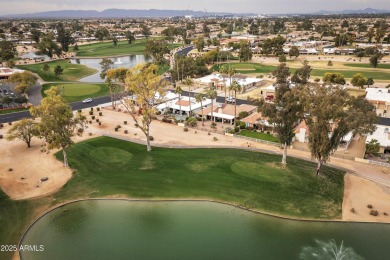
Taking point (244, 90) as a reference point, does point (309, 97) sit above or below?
above

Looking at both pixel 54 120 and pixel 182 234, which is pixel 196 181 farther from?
pixel 54 120

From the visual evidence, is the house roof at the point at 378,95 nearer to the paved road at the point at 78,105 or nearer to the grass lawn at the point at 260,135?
the paved road at the point at 78,105

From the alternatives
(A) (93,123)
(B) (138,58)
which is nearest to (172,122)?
(A) (93,123)

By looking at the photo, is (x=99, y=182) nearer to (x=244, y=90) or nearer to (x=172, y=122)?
(x=172, y=122)

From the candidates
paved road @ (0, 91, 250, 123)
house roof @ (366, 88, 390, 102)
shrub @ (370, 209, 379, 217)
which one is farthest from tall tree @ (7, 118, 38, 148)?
house roof @ (366, 88, 390, 102)

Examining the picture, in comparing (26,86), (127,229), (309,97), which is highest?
(309,97)

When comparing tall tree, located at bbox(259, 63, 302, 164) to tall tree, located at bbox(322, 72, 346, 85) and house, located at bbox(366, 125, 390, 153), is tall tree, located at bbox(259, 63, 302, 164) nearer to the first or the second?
house, located at bbox(366, 125, 390, 153)

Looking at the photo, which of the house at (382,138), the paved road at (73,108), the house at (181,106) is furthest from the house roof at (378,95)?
the paved road at (73,108)
